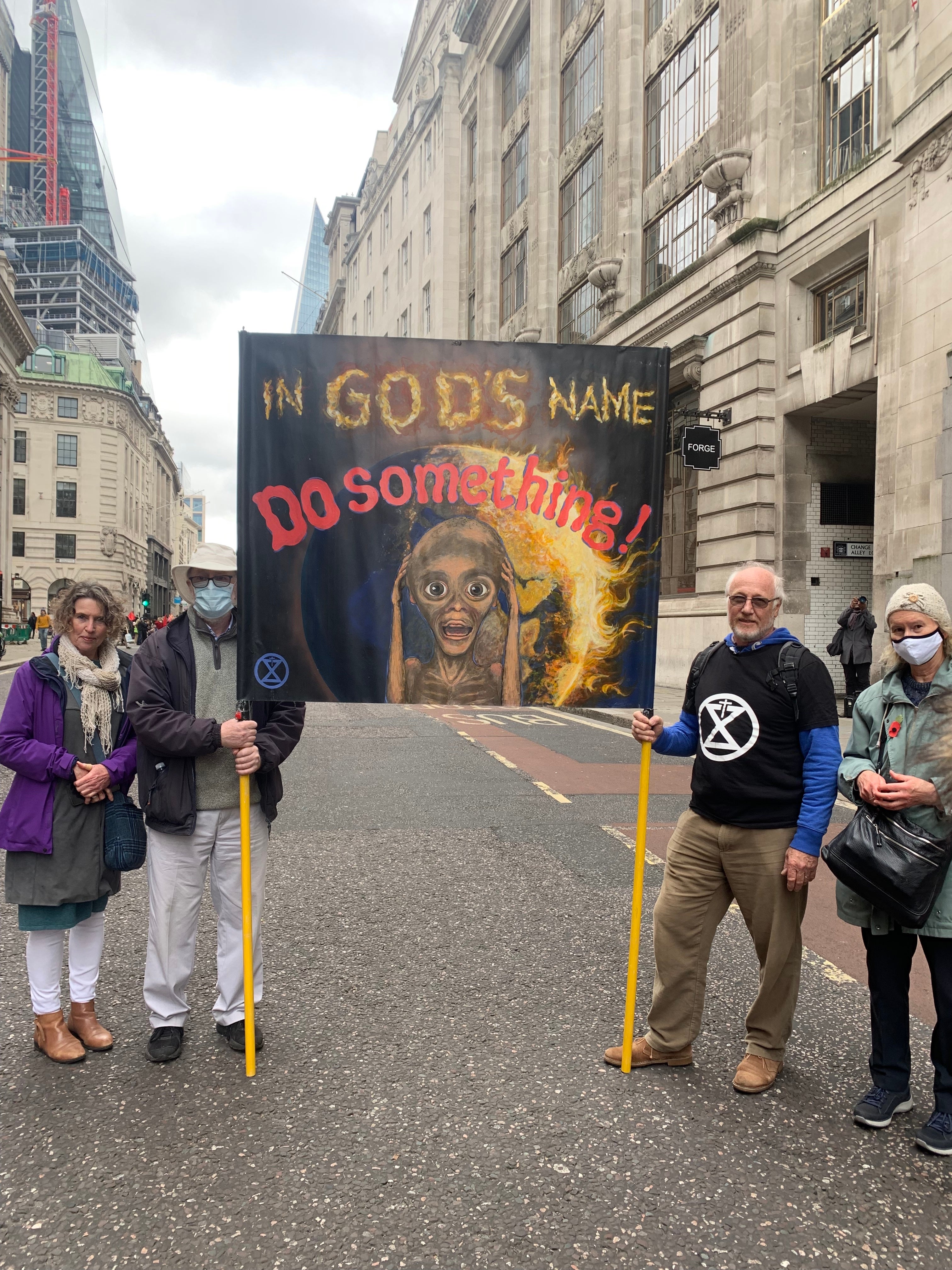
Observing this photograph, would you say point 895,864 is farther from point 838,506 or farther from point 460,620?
point 838,506

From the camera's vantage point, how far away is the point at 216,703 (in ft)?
13.2

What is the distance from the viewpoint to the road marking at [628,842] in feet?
23.1

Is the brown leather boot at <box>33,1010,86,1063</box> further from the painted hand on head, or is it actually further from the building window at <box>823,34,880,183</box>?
the building window at <box>823,34,880,183</box>

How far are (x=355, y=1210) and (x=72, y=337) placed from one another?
378ft

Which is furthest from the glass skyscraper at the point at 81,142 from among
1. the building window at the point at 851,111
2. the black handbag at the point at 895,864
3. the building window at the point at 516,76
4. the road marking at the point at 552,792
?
the black handbag at the point at 895,864

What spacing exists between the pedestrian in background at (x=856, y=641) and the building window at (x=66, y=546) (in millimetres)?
77452

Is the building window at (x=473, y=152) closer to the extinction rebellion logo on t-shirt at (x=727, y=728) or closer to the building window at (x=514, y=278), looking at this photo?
the building window at (x=514, y=278)

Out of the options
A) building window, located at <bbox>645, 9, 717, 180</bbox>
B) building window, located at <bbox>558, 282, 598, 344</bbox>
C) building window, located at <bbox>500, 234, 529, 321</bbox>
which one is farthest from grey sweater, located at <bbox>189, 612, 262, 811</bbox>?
building window, located at <bbox>500, 234, 529, 321</bbox>

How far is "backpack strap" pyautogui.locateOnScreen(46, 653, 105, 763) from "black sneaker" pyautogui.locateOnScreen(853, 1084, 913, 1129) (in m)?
3.16

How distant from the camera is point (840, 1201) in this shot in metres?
2.86

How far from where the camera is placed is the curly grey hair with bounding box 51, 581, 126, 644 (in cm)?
393

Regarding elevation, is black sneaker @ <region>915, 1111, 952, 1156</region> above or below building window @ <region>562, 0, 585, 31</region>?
below

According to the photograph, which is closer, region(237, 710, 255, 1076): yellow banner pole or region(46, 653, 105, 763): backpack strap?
region(237, 710, 255, 1076): yellow banner pole

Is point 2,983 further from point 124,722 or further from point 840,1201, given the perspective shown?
point 840,1201
